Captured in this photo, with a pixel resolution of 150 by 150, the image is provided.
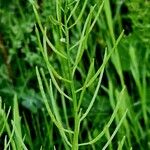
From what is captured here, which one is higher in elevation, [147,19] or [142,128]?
[147,19]

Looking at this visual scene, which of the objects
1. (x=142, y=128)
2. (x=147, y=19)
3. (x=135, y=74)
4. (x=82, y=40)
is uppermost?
(x=82, y=40)

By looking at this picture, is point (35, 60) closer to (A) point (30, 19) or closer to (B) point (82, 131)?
(A) point (30, 19)

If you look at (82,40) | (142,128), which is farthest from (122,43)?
(82,40)

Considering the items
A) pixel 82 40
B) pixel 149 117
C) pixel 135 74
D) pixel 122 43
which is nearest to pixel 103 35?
pixel 122 43

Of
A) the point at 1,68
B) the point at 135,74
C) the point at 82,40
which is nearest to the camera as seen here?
the point at 82,40

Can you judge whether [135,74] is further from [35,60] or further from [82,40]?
[82,40]

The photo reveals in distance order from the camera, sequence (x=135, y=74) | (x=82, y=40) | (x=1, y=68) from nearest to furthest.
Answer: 1. (x=82, y=40)
2. (x=135, y=74)
3. (x=1, y=68)

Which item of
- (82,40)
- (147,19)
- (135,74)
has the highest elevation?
(82,40)

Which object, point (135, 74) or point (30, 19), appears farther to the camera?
point (30, 19)

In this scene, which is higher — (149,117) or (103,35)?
(103,35)
